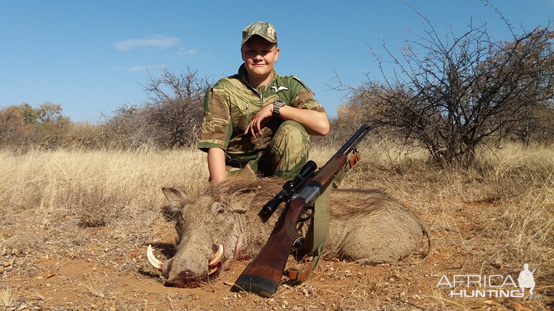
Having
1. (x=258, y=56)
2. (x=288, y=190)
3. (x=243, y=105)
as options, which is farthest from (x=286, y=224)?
(x=258, y=56)

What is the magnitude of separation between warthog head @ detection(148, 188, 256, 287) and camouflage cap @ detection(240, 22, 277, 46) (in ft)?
5.31

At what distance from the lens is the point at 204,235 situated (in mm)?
2721

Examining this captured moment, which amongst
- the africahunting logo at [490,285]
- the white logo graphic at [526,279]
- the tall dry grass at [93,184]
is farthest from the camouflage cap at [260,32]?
the white logo graphic at [526,279]

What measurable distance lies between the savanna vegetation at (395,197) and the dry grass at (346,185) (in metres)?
0.02

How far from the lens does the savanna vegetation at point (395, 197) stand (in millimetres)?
2383

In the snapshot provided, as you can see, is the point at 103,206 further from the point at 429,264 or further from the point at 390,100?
the point at 390,100

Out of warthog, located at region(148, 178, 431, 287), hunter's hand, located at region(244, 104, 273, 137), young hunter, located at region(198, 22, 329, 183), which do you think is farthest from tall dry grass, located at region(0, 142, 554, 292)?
hunter's hand, located at region(244, 104, 273, 137)

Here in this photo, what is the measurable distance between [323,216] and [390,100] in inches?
183

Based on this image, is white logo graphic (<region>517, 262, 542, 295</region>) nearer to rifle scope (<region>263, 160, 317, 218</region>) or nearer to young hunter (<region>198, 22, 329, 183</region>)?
rifle scope (<region>263, 160, 317, 218</region>)

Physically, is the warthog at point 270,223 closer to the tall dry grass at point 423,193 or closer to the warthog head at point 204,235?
the warthog head at point 204,235

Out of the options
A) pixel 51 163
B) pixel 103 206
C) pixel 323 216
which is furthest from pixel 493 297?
pixel 51 163

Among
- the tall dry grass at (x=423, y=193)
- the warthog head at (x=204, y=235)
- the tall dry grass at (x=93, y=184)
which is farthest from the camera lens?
the tall dry grass at (x=93, y=184)

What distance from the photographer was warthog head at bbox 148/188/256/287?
2449mm

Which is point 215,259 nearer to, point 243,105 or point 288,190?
point 288,190
